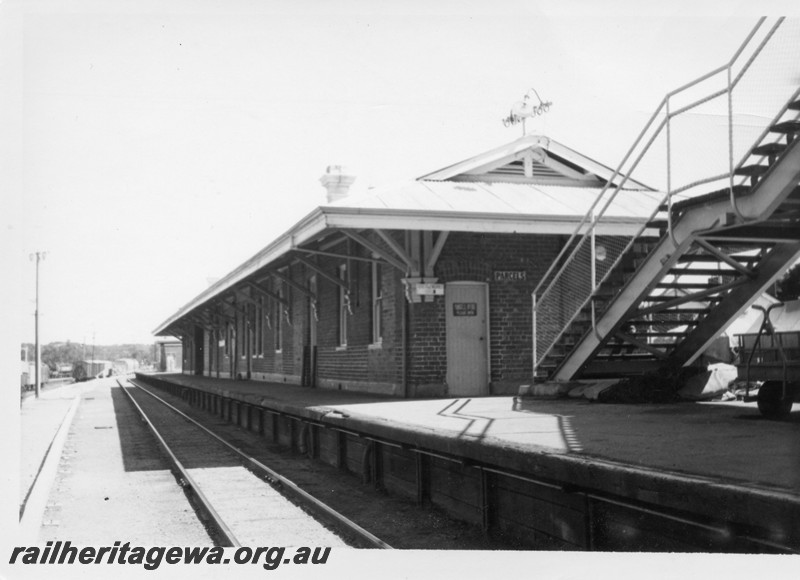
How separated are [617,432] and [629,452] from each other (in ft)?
3.74

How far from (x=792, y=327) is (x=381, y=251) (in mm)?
6635

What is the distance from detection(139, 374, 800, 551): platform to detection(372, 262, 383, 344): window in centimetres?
506

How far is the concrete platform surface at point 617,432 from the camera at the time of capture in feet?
14.3

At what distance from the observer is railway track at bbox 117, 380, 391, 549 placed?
660cm

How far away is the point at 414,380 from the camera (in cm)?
1278

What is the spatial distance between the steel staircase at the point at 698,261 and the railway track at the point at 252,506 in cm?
365

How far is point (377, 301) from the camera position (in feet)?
48.0

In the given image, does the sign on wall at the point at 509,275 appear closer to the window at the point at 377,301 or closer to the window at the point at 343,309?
the window at the point at 377,301

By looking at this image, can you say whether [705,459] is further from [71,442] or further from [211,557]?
[71,442]

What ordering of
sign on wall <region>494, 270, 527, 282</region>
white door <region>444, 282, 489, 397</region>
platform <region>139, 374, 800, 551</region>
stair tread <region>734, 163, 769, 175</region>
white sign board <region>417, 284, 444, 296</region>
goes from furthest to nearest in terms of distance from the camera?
sign on wall <region>494, 270, 527, 282</region>, white door <region>444, 282, 489, 397</region>, white sign board <region>417, 284, 444, 296</region>, stair tread <region>734, 163, 769, 175</region>, platform <region>139, 374, 800, 551</region>

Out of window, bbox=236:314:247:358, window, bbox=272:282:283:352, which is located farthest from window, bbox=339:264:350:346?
window, bbox=236:314:247:358

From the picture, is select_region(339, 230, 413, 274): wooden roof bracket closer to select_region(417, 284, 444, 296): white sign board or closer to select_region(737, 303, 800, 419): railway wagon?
select_region(417, 284, 444, 296): white sign board

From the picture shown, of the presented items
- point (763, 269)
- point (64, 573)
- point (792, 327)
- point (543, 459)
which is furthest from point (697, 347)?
point (64, 573)

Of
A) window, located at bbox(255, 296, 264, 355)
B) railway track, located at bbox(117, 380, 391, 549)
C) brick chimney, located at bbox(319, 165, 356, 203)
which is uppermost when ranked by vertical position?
brick chimney, located at bbox(319, 165, 356, 203)
